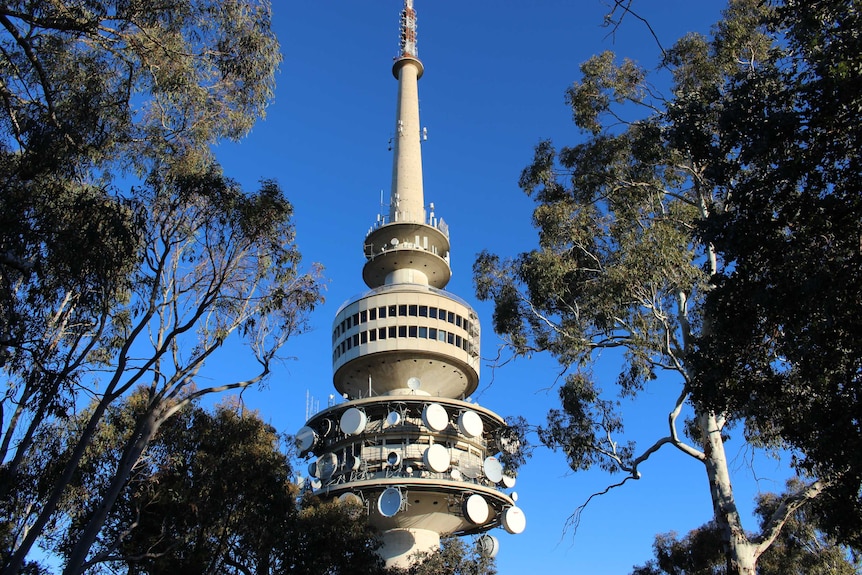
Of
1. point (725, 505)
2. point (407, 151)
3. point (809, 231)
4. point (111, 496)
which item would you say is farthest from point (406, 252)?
point (809, 231)

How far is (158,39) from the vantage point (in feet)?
54.6

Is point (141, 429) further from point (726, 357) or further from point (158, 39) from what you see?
point (726, 357)

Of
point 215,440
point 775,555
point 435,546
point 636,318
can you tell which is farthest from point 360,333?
point 636,318

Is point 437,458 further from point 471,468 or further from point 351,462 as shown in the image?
point 351,462

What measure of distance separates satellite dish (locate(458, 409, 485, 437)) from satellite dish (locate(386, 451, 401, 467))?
163 inches

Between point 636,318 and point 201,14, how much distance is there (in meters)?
13.8

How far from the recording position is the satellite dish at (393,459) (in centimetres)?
4422

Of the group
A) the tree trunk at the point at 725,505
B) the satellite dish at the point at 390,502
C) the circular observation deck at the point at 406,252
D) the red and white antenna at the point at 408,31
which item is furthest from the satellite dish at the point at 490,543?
the red and white antenna at the point at 408,31

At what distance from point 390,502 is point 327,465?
20.4 ft

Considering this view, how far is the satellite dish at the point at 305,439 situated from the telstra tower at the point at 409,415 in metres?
0.09

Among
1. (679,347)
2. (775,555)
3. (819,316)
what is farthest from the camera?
(775,555)

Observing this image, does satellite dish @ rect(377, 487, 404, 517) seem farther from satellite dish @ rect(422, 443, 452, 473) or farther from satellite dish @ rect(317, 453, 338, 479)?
satellite dish @ rect(317, 453, 338, 479)

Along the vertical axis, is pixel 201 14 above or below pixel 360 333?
below

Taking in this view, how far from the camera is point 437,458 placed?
42844 mm
